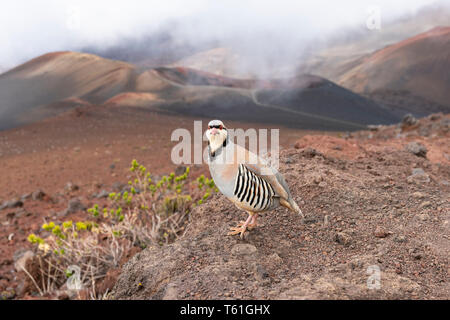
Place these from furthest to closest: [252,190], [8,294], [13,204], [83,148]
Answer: [83,148] → [13,204] → [8,294] → [252,190]

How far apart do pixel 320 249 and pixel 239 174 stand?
95 centimetres

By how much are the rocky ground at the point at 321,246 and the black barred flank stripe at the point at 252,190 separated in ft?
1.39

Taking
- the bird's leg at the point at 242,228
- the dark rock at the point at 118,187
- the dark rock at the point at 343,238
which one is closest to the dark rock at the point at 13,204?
the dark rock at the point at 118,187

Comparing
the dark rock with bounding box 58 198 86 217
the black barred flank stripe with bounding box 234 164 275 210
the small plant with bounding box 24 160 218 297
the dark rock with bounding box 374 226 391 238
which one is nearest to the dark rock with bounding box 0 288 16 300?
the small plant with bounding box 24 160 218 297

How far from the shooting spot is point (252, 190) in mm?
2648

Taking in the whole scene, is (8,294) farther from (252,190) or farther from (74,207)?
(252,190)

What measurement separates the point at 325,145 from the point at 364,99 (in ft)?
105

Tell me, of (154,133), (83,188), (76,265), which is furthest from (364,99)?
(76,265)

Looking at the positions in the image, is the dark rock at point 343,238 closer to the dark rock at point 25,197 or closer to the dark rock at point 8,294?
the dark rock at point 8,294

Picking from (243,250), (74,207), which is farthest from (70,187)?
(243,250)

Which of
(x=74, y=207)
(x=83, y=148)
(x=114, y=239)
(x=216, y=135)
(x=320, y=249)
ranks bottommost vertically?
(x=74, y=207)

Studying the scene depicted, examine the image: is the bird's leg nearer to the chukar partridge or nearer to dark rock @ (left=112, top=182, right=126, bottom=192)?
the chukar partridge

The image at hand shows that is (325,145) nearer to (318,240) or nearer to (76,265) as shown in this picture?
(318,240)

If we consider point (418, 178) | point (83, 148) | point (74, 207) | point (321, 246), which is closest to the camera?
point (321, 246)
